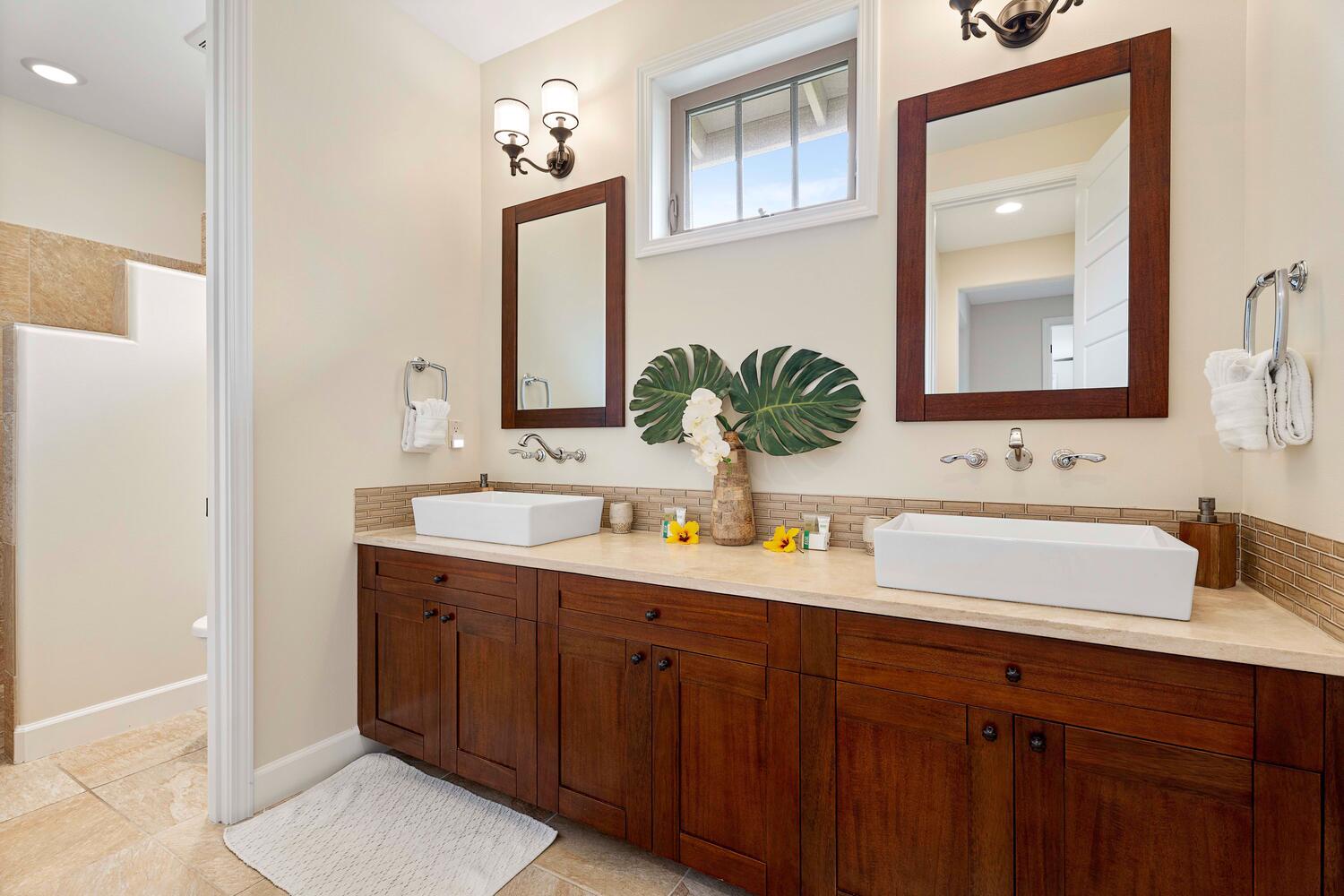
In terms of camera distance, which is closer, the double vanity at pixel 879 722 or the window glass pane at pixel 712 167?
the double vanity at pixel 879 722

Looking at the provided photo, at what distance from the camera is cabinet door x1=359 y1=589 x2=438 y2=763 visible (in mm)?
2031

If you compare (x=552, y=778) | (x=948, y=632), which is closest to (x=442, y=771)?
(x=552, y=778)

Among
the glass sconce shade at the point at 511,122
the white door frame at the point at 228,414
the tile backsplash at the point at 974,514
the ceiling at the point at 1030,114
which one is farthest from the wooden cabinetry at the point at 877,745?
the glass sconce shade at the point at 511,122

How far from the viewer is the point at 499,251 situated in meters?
2.70

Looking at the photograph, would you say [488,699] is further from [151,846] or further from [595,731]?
[151,846]

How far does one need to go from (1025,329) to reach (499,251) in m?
2.11

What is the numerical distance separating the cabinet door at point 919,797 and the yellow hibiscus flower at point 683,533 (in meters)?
0.79

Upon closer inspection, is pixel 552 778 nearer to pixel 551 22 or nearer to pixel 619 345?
pixel 619 345

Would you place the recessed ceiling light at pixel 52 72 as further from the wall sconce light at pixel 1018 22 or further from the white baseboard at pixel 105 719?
Result: the wall sconce light at pixel 1018 22

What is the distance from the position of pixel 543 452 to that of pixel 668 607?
121 cm

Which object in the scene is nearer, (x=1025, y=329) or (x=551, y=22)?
(x=1025, y=329)

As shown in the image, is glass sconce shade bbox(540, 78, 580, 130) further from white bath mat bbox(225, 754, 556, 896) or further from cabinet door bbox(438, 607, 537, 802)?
white bath mat bbox(225, 754, 556, 896)

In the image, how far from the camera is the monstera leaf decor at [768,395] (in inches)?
75.9

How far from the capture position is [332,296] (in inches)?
85.3
